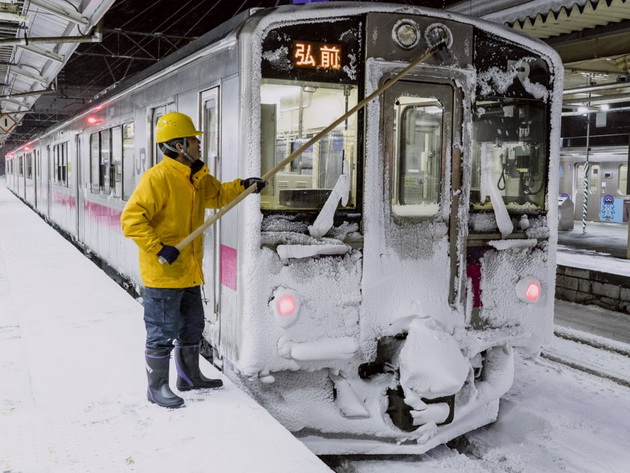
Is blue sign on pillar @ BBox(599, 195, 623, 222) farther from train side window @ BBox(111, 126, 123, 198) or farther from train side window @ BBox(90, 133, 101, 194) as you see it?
train side window @ BBox(111, 126, 123, 198)

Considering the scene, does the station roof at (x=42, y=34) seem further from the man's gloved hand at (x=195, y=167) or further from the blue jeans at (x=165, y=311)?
the blue jeans at (x=165, y=311)

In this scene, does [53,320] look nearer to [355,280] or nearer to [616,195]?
[355,280]

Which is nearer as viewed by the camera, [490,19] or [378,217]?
[378,217]

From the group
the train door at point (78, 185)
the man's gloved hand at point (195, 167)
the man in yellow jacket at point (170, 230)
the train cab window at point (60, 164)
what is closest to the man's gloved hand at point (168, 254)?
the man in yellow jacket at point (170, 230)

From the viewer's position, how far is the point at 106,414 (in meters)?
3.81

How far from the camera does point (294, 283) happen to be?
13.4 feet

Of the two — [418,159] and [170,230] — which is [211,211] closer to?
[170,230]

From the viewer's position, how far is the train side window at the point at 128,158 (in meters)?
6.96

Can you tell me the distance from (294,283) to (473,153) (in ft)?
5.10

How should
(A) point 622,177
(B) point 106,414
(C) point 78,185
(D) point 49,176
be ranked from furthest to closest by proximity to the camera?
(A) point 622,177, (D) point 49,176, (C) point 78,185, (B) point 106,414

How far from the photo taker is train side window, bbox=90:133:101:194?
368 inches

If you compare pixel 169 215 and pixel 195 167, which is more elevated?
pixel 195 167

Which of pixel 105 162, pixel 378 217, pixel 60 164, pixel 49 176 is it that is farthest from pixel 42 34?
pixel 49 176

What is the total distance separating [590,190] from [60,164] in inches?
541
